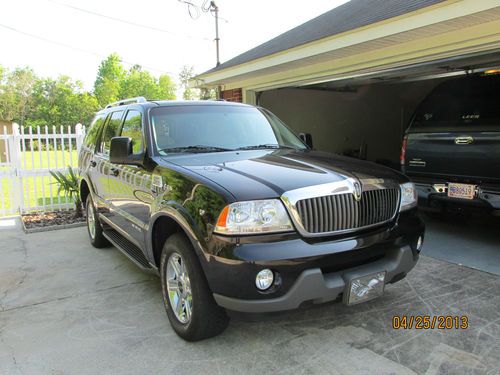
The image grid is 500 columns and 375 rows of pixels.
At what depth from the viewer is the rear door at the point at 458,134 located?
4.99 m

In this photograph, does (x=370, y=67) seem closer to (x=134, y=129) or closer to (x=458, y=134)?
(x=458, y=134)

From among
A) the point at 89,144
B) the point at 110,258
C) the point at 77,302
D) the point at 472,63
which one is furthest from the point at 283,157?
the point at 472,63

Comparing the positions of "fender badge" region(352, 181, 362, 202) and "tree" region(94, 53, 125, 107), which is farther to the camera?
"tree" region(94, 53, 125, 107)

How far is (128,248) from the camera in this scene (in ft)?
14.3

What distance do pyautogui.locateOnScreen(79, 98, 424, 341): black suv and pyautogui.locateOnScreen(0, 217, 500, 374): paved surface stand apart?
10.7 inches

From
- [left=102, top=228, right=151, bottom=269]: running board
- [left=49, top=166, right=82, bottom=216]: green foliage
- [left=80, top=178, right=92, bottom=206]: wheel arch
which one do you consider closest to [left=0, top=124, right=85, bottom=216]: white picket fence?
[left=49, top=166, right=82, bottom=216]: green foliage

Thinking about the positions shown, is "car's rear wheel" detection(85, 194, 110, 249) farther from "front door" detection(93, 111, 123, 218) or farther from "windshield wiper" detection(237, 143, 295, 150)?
"windshield wiper" detection(237, 143, 295, 150)

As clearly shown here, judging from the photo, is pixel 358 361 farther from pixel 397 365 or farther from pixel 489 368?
pixel 489 368

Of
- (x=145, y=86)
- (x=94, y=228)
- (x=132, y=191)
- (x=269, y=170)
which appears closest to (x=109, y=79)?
(x=145, y=86)

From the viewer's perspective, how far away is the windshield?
372 centimetres

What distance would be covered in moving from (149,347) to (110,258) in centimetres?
251

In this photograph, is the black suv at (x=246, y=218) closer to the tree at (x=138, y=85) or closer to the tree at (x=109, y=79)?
the tree at (x=109, y=79)

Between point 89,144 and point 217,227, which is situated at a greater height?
point 89,144

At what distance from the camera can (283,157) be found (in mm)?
3514
